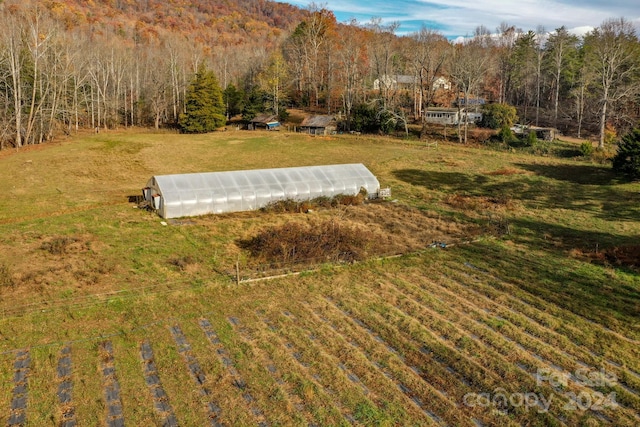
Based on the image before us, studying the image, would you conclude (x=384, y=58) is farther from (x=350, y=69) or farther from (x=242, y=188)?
(x=242, y=188)

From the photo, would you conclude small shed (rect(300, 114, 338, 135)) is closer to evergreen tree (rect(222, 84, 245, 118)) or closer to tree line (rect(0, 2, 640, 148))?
tree line (rect(0, 2, 640, 148))

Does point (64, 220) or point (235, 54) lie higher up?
point (235, 54)

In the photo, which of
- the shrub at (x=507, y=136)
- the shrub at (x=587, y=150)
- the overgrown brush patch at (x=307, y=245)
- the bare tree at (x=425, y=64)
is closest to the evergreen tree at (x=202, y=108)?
the bare tree at (x=425, y=64)

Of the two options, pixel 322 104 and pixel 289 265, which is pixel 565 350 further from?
pixel 322 104

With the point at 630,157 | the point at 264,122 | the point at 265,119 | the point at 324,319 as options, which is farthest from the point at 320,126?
the point at 324,319

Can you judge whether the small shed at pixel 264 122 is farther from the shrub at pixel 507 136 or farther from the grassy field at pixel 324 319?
the grassy field at pixel 324 319

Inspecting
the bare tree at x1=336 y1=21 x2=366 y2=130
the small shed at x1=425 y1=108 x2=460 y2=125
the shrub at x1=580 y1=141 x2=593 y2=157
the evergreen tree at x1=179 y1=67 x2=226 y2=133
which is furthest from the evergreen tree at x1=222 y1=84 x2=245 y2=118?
the shrub at x1=580 y1=141 x2=593 y2=157

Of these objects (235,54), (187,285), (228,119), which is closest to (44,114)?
(228,119)
